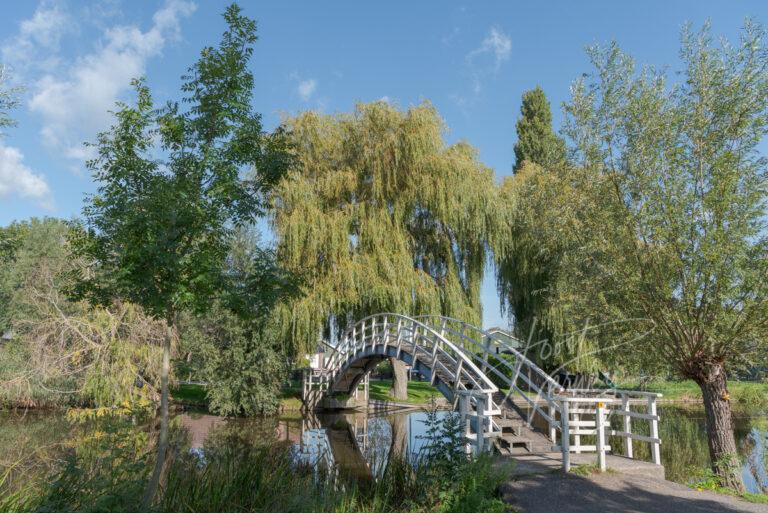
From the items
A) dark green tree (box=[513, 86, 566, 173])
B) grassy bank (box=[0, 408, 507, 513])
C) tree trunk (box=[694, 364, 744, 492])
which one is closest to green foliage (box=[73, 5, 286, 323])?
grassy bank (box=[0, 408, 507, 513])

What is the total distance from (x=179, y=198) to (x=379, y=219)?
12.5m

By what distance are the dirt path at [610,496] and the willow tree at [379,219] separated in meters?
10.6

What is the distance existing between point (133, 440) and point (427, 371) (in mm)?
6439

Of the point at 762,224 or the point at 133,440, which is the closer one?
the point at 762,224

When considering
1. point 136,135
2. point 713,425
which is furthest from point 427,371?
point 136,135

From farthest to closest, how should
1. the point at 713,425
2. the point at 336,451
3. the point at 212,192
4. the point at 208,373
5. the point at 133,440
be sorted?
the point at 208,373, the point at 336,451, the point at 133,440, the point at 713,425, the point at 212,192

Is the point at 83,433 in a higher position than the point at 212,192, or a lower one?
lower

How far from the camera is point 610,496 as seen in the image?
6312 millimetres

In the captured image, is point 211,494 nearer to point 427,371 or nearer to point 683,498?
point 683,498

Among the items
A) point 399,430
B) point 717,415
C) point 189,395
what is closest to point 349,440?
point 399,430

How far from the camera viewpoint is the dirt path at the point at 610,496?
5.94 meters

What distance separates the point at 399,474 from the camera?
6555mm

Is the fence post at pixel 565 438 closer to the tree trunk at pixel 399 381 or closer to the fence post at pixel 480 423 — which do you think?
the fence post at pixel 480 423

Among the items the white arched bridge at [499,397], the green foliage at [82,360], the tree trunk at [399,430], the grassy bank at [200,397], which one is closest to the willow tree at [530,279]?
the white arched bridge at [499,397]
